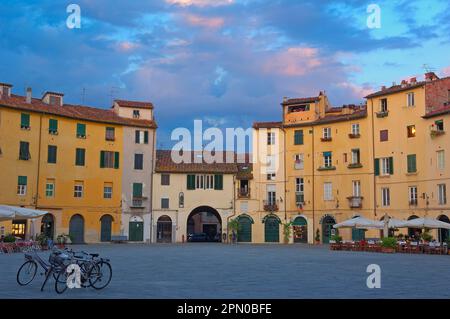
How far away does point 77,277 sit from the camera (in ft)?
42.3

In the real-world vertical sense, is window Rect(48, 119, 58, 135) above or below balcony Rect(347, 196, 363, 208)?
above

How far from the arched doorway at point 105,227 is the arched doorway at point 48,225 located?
15.1 ft

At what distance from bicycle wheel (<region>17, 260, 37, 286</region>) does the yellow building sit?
103ft

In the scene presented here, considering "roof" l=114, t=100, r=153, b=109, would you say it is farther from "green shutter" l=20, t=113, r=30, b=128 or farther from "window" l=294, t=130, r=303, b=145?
"window" l=294, t=130, r=303, b=145

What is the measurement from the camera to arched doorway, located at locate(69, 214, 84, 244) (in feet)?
164

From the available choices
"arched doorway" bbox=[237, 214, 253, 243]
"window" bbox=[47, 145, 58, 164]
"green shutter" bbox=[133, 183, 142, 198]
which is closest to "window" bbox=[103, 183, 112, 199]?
"green shutter" bbox=[133, 183, 142, 198]

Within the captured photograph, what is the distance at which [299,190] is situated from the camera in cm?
5366

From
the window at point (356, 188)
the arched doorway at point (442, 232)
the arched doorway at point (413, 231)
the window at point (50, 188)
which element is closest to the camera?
the arched doorway at point (442, 232)

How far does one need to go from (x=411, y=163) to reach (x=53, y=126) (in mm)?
30353

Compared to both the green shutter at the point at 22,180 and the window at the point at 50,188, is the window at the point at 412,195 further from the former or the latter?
the green shutter at the point at 22,180

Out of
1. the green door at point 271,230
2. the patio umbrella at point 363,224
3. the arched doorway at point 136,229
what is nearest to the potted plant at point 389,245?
the patio umbrella at point 363,224

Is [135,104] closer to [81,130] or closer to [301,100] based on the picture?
[81,130]

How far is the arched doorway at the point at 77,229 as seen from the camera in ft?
164
